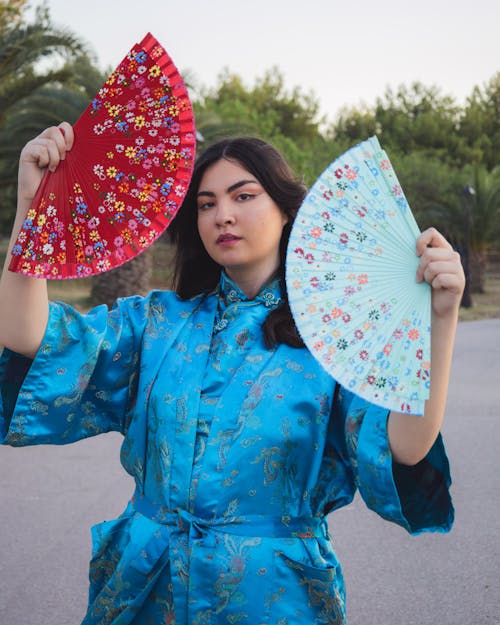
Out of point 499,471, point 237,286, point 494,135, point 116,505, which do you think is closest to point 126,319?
point 237,286

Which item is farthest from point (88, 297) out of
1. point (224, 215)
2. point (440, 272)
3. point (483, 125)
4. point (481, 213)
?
point (483, 125)

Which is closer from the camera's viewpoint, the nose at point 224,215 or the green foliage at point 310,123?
the nose at point 224,215

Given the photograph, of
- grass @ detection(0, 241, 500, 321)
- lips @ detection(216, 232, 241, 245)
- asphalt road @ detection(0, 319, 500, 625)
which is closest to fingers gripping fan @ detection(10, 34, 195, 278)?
lips @ detection(216, 232, 241, 245)

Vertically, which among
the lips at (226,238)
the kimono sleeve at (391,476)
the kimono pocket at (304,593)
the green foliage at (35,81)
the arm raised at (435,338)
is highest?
the green foliage at (35,81)

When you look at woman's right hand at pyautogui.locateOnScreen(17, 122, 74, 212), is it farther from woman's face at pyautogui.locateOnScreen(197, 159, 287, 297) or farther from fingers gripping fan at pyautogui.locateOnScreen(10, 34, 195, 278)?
woman's face at pyautogui.locateOnScreen(197, 159, 287, 297)

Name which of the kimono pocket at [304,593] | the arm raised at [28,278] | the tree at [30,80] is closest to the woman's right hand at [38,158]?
the arm raised at [28,278]

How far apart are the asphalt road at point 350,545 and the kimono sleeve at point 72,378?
66.2 inches

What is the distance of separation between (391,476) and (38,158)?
3.16 ft

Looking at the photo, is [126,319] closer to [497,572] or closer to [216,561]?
[216,561]

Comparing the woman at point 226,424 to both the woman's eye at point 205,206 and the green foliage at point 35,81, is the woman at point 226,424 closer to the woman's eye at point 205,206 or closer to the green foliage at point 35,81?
the woman's eye at point 205,206

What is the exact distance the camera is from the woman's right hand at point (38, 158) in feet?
5.41

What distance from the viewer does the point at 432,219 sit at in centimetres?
2302

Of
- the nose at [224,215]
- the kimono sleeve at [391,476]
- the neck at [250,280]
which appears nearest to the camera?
the kimono sleeve at [391,476]

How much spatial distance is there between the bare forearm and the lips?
394mm
